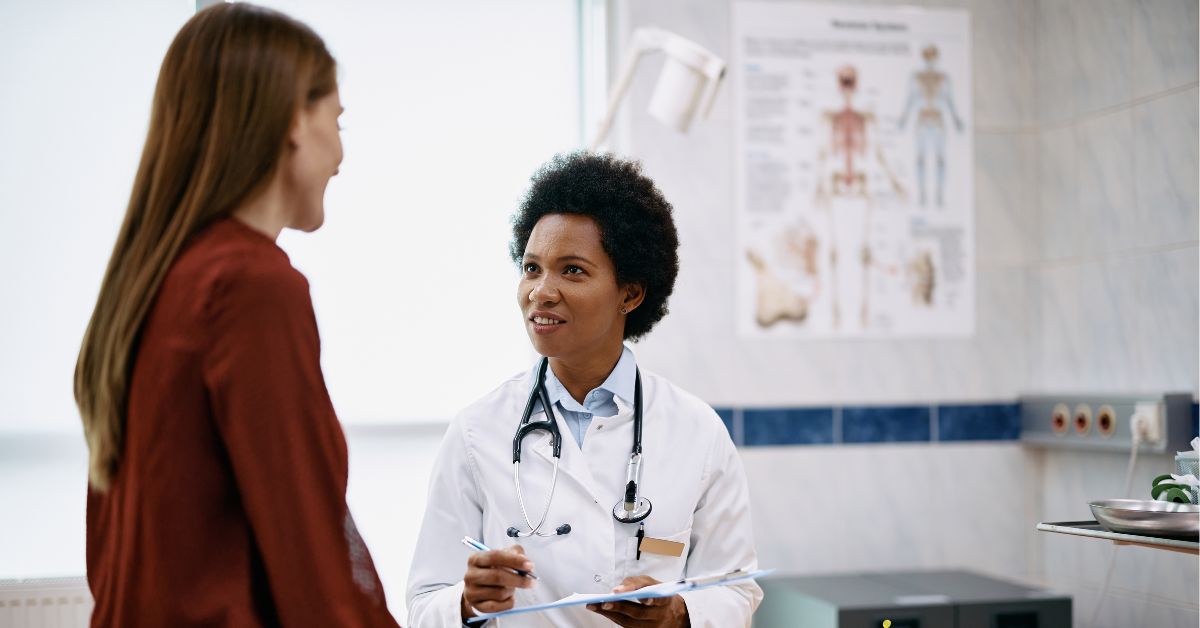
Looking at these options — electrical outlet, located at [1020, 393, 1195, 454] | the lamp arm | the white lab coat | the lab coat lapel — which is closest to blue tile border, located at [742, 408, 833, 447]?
electrical outlet, located at [1020, 393, 1195, 454]

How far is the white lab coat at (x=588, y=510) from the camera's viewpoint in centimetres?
180

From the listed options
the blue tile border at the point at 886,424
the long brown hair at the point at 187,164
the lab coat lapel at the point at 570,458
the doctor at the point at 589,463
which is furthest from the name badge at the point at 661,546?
the blue tile border at the point at 886,424

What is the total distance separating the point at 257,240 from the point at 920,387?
2.82 meters

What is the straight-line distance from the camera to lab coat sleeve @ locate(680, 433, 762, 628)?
72.4 inches

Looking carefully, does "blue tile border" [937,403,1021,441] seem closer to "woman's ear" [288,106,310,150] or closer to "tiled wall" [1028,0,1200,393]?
"tiled wall" [1028,0,1200,393]

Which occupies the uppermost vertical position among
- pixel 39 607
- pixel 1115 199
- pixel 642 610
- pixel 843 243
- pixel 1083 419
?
pixel 1115 199

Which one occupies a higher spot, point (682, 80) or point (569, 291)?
point (682, 80)

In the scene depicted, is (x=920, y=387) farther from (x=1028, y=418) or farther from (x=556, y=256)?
(x=556, y=256)

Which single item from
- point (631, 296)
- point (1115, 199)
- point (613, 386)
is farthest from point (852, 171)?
point (613, 386)

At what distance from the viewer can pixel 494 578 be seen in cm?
159

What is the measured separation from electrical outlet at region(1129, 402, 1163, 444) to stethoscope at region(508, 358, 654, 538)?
174 cm

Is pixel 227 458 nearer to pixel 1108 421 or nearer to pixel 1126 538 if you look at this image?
pixel 1126 538

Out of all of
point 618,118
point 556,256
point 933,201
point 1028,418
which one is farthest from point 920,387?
point 556,256

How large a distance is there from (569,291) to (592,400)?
8.2 inches
